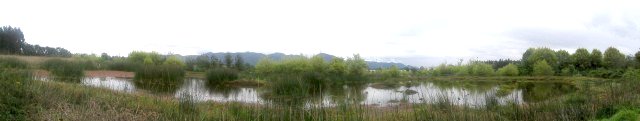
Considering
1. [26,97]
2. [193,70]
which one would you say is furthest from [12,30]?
[26,97]

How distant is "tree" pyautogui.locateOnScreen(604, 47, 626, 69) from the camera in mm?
65625

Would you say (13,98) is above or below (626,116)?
above

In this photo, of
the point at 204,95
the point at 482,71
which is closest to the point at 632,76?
the point at 204,95

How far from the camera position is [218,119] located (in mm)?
7672

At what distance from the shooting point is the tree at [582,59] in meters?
69.9

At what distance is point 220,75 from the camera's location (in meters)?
31.3

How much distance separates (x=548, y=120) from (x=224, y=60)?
5071 centimetres

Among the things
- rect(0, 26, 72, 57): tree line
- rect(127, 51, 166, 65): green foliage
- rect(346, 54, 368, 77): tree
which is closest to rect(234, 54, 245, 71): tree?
rect(127, 51, 166, 65): green foliage

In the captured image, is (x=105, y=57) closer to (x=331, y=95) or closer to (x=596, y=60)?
(x=331, y=95)

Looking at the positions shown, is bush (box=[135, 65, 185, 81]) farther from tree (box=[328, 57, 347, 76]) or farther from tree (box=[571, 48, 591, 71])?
tree (box=[571, 48, 591, 71])

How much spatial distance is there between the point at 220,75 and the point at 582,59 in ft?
188

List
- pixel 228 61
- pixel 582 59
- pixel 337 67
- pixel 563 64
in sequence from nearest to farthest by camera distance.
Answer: pixel 337 67
pixel 228 61
pixel 582 59
pixel 563 64

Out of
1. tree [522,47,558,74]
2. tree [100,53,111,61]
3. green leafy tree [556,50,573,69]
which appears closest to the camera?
tree [100,53,111,61]

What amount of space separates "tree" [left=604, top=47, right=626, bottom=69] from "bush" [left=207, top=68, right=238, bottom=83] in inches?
2084
